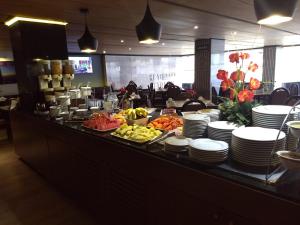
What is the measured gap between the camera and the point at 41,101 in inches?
140

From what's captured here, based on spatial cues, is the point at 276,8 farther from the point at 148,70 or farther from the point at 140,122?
the point at 148,70

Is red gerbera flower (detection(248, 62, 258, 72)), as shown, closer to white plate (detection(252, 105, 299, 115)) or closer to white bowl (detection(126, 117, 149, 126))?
white plate (detection(252, 105, 299, 115))

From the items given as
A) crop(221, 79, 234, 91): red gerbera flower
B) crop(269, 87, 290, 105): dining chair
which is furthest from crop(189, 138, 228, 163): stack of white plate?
crop(269, 87, 290, 105): dining chair

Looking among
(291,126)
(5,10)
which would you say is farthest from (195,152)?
(5,10)

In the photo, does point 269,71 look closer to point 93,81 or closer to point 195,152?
point 93,81

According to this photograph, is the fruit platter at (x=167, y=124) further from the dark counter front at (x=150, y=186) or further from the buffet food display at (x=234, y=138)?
the dark counter front at (x=150, y=186)

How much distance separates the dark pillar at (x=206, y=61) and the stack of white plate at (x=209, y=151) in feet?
20.6

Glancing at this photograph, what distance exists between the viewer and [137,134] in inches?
70.1

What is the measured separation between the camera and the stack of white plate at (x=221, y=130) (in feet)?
4.51

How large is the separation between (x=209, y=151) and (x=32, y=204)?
2.37 metres

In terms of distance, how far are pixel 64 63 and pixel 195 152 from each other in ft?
9.63

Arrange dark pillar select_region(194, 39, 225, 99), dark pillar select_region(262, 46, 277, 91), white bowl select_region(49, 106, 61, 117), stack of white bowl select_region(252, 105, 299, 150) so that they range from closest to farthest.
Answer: stack of white bowl select_region(252, 105, 299, 150)
white bowl select_region(49, 106, 61, 117)
dark pillar select_region(194, 39, 225, 99)
dark pillar select_region(262, 46, 277, 91)

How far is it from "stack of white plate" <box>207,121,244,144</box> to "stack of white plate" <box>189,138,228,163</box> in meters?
0.07

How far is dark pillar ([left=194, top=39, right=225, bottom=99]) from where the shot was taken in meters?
7.10
